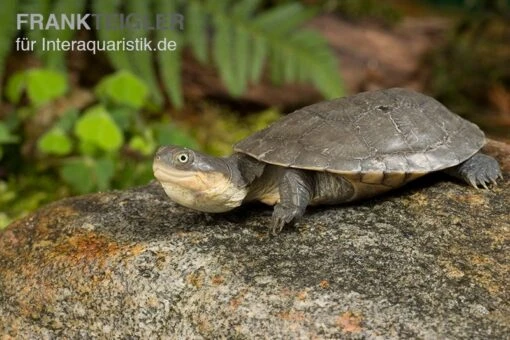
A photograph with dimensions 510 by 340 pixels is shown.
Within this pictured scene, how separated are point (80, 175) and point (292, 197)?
7.19ft

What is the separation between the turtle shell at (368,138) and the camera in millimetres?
2668

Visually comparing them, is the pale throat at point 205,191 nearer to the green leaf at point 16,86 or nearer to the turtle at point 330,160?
the turtle at point 330,160

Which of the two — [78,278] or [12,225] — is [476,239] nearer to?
[78,278]

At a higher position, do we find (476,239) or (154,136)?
(476,239)

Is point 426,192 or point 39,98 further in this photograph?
point 39,98

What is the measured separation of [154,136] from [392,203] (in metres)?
2.37

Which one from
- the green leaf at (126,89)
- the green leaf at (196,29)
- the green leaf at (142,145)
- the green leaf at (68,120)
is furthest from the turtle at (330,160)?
the green leaf at (196,29)

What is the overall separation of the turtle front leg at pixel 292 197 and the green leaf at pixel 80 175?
6.63 feet

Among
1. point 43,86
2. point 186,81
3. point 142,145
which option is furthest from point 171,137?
point 186,81

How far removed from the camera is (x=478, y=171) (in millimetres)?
2879

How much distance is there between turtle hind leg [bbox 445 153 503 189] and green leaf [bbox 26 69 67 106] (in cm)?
271

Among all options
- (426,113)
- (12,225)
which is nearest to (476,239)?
(426,113)

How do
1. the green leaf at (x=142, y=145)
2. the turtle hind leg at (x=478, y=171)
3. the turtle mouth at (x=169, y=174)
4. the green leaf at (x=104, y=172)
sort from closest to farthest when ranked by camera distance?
the turtle mouth at (x=169, y=174) < the turtle hind leg at (x=478, y=171) < the green leaf at (x=104, y=172) < the green leaf at (x=142, y=145)

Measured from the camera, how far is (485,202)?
110 inches
